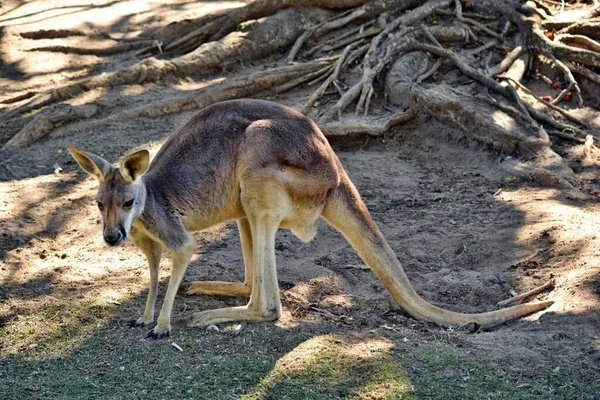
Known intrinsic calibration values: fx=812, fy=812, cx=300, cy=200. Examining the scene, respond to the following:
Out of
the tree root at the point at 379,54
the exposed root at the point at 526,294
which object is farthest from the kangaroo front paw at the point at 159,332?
the tree root at the point at 379,54

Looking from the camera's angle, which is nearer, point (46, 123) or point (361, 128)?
point (361, 128)

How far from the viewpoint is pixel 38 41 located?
10.1 m

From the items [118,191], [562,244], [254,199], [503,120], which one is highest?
[118,191]

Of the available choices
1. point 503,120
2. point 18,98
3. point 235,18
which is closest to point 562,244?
point 503,120

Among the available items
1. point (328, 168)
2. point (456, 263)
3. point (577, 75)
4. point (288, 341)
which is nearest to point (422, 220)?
point (456, 263)

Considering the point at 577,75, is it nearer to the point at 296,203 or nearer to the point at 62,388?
the point at 296,203

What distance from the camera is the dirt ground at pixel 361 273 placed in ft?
14.4

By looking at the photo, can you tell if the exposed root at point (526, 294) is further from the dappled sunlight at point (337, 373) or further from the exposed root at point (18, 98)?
the exposed root at point (18, 98)

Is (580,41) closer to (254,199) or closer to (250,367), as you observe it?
(254,199)

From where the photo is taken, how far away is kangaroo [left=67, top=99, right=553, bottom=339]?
497 centimetres

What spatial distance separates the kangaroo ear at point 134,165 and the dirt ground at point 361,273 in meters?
0.93

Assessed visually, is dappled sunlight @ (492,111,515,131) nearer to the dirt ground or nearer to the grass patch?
the dirt ground

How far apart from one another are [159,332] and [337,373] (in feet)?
3.64

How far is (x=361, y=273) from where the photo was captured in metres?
6.04
